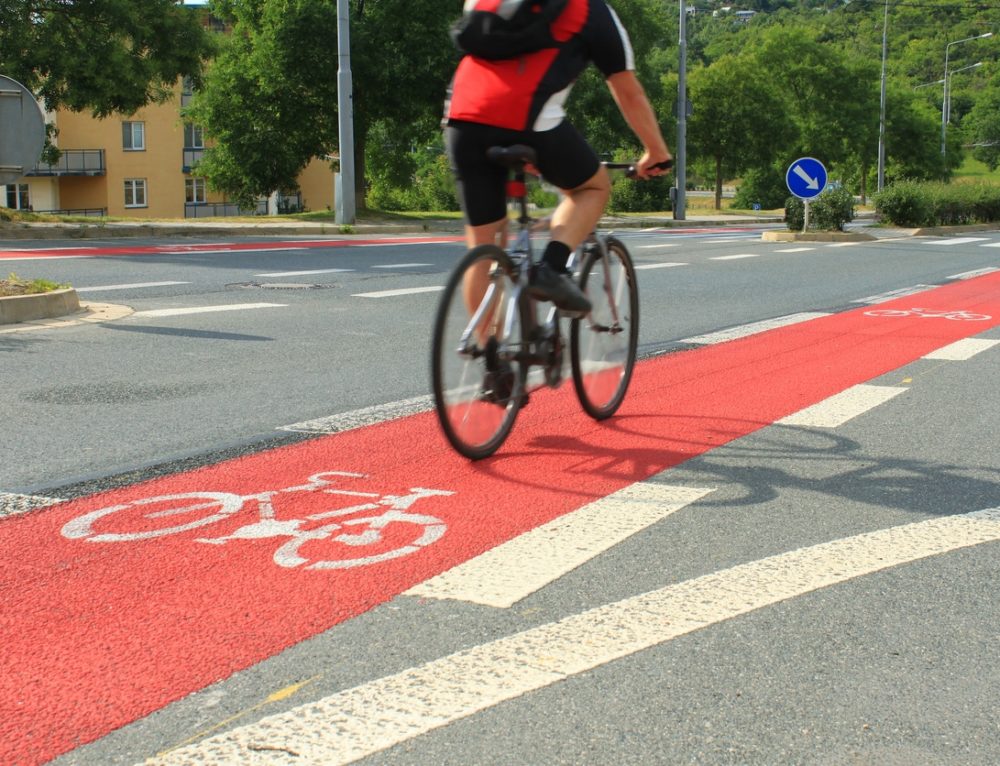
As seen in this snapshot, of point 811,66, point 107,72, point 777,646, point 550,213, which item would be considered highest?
point 811,66

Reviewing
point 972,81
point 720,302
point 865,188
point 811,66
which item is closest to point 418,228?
point 720,302

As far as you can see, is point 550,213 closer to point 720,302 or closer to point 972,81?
point 720,302

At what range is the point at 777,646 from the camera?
306 cm

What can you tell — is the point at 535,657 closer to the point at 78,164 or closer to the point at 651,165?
the point at 651,165

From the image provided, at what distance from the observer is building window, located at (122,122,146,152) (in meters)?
73.3

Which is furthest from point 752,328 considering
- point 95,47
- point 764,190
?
point 764,190

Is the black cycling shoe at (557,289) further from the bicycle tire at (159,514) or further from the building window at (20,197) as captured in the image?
the building window at (20,197)

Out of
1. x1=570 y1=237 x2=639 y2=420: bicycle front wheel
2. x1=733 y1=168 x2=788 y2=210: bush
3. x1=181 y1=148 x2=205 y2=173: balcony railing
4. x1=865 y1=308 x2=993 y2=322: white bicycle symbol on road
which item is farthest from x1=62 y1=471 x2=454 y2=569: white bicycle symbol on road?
x1=181 y1=148 x2=205 y2=173: balcony railing

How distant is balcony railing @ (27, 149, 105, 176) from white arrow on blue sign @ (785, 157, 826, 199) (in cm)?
5189

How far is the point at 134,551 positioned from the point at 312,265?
38.5 feet

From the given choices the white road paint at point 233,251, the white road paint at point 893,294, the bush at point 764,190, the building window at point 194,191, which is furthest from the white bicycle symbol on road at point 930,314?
the building window at point 194,191

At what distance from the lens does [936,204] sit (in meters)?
36.3

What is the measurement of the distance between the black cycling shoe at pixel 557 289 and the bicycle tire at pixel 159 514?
134 cm

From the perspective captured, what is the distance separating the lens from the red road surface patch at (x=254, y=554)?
2.80 m
